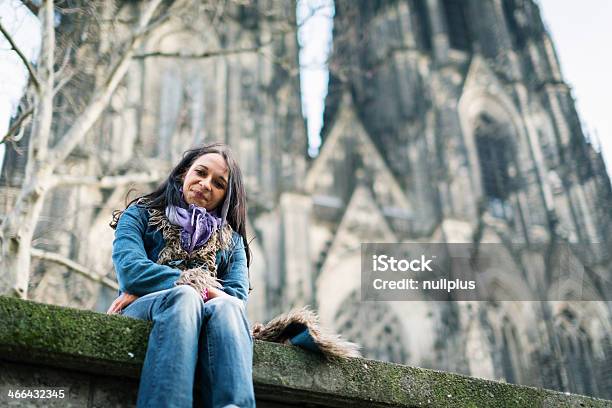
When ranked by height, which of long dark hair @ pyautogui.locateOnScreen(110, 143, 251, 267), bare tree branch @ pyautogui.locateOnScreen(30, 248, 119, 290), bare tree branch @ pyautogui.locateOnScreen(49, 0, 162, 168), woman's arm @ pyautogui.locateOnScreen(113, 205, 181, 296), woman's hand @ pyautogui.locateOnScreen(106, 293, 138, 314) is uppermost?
bare tree branch @ pyautogui.locateOnScreen(49, 0, 162, 168)

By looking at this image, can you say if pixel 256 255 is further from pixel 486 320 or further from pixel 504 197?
pixel 504 197

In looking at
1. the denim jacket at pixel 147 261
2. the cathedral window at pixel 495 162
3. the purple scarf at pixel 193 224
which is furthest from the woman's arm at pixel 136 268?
the cathedral window at pixel 495 162

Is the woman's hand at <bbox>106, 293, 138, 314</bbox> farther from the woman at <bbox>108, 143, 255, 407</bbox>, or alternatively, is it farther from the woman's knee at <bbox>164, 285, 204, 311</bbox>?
the woman's knee at <bbox>164, 285, 204, 311</bbox>

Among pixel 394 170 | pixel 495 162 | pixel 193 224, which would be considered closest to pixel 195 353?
pixel 193 224

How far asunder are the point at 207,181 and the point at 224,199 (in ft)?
0.35

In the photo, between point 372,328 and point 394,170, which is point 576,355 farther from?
point 394,170

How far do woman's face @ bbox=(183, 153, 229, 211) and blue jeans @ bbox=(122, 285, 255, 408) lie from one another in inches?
19.9

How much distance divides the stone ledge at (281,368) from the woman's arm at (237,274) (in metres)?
0.26

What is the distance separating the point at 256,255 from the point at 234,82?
3.90 meters

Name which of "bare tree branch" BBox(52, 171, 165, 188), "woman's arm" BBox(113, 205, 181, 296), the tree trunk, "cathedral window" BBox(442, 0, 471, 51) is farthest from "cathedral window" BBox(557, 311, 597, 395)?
"woman's arm" BBox(113, 205, 181, 296)

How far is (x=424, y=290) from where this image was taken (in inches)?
642

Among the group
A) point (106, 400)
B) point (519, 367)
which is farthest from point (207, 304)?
point (519, 367)

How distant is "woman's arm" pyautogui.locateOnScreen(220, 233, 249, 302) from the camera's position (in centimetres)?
304

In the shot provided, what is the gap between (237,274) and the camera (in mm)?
3090
